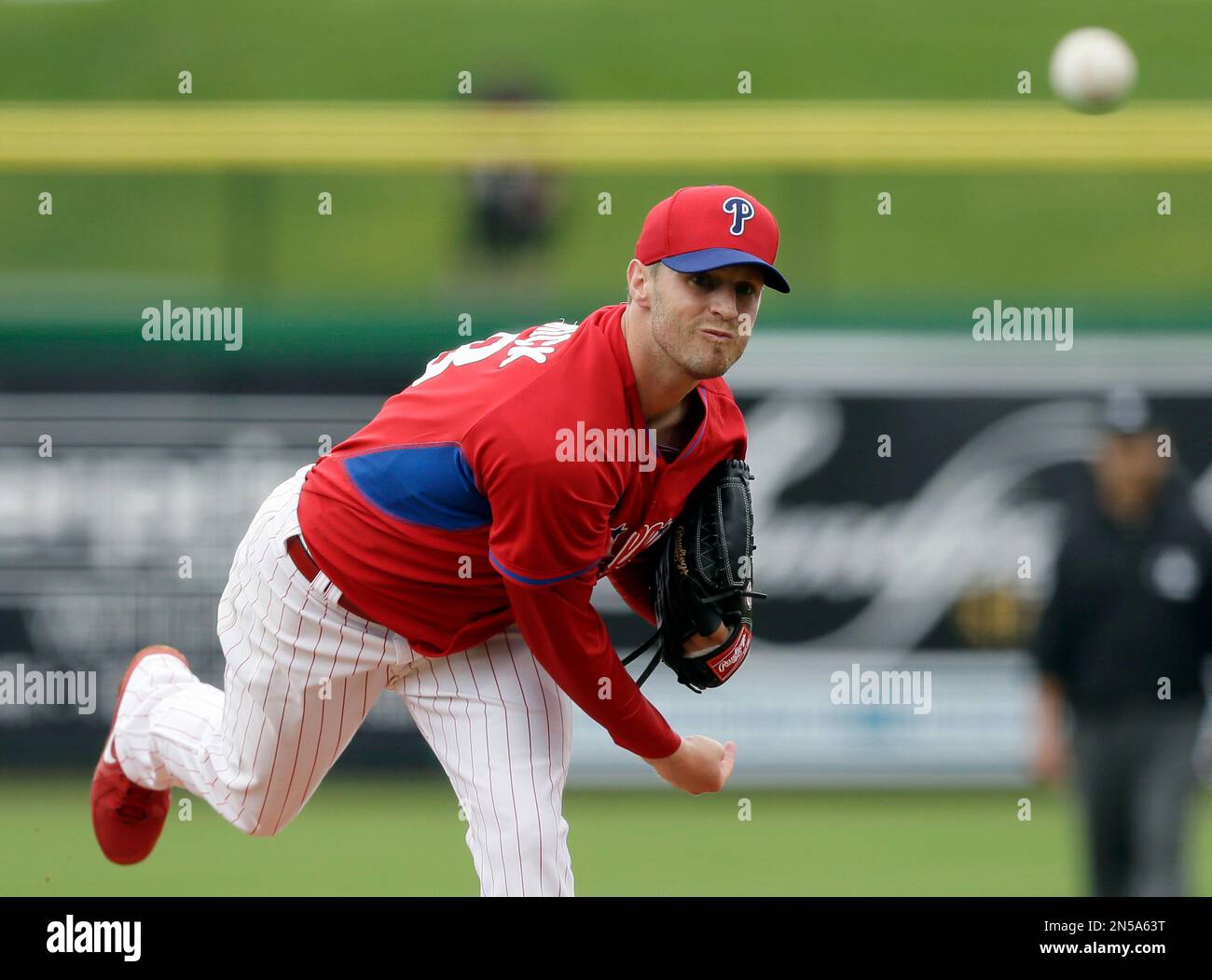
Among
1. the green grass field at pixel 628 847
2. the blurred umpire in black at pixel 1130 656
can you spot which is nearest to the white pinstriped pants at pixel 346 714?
the green grass field at pixel 628 847

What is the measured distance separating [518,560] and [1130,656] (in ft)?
9.40

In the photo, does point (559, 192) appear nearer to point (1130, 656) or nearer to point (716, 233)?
point (1130, 656)

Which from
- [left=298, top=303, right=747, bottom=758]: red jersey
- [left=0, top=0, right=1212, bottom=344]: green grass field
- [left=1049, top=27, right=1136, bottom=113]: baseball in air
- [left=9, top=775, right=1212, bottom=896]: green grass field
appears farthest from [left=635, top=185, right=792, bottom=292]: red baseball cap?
[left=1049, top=27, right=1136, bottom=113]: baseball in air

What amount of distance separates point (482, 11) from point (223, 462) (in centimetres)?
574

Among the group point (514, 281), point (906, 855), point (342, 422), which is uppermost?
point (514, 281)

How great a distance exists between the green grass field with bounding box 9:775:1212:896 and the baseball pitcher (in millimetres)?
2107

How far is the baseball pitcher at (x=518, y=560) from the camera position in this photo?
2.77 m

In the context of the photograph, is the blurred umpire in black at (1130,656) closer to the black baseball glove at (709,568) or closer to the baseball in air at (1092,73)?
the black baseball glove at (709,568)

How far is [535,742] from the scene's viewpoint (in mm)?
3049

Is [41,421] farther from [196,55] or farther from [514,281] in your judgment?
[196,55]

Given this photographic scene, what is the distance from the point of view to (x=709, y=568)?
3.11m

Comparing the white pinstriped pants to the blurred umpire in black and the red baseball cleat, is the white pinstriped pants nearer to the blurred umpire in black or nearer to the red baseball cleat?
the red baseball cleat

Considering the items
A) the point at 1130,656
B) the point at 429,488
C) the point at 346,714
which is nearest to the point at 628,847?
the point at 1130,656

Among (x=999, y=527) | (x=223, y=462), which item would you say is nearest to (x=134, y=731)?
(x=223, y=462)
